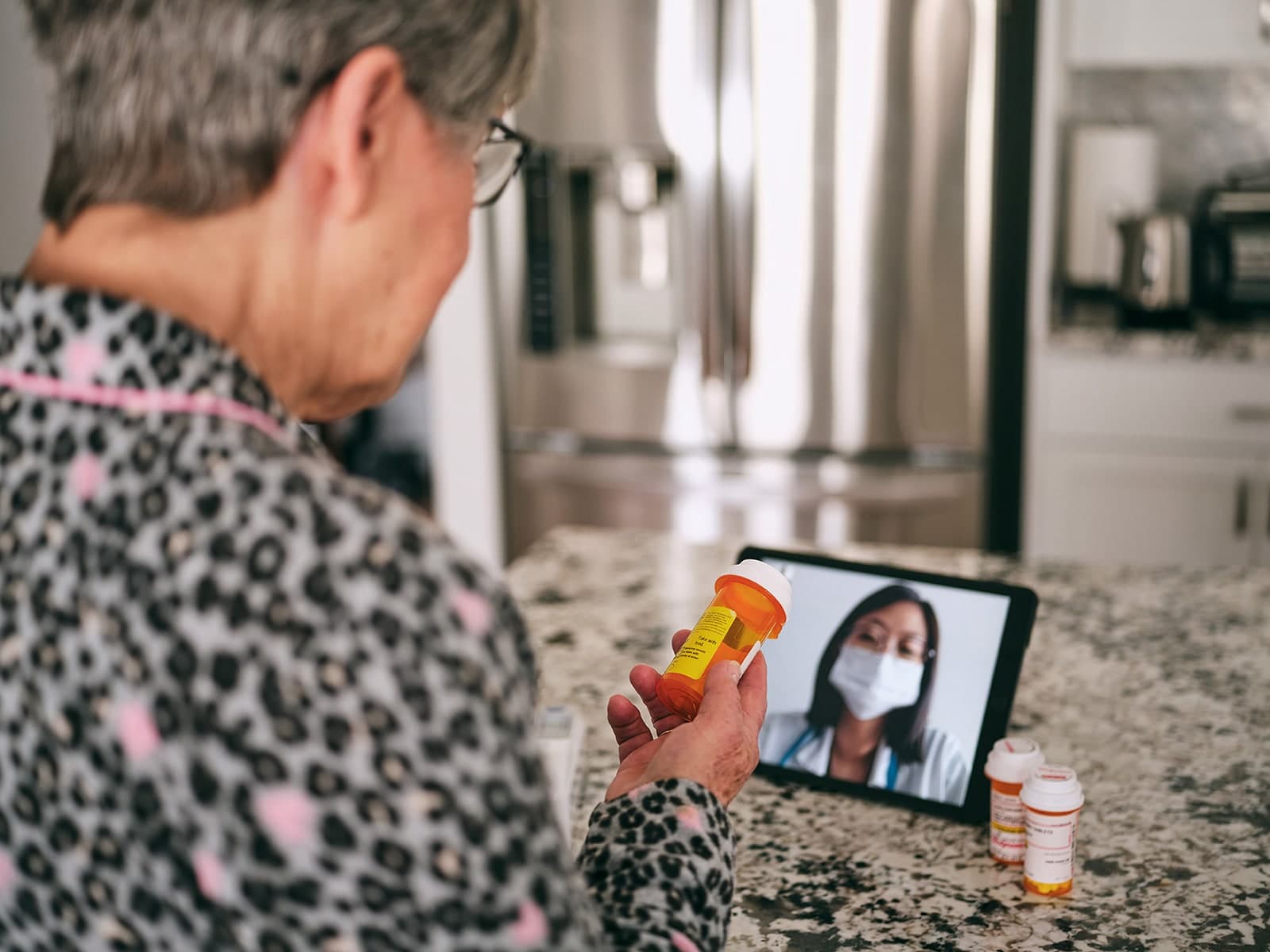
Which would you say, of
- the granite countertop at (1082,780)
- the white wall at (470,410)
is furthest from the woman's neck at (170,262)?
the white wall at (470,410)

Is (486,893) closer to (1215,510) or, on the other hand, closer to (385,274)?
(385,274)

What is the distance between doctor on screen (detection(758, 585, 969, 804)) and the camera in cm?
107

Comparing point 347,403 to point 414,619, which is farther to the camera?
point 347,403

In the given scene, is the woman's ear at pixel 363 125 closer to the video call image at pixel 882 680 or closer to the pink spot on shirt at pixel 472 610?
the pink spot on shirt at pixel 472 610

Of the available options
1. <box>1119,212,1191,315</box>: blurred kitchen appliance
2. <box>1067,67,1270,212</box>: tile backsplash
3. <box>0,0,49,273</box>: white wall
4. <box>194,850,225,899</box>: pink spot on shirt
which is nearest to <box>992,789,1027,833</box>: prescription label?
<box>194,850,225,899</box>: pink spot on shirt

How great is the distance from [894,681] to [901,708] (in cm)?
2

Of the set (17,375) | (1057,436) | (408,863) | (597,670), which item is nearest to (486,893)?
(408,863)

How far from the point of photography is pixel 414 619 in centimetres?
55

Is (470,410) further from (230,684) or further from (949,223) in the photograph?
(230,684)

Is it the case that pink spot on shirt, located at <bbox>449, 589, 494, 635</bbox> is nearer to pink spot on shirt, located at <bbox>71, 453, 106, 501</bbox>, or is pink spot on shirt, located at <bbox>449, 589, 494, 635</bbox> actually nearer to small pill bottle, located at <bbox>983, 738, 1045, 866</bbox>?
pink spot on shirt, located at <bbox>71, 453, 106, 501</bbox>

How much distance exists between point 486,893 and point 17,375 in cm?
31

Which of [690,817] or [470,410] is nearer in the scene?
[690,817]

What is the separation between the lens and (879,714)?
1094mm

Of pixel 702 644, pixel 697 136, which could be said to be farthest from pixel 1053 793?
pixel 697 136
